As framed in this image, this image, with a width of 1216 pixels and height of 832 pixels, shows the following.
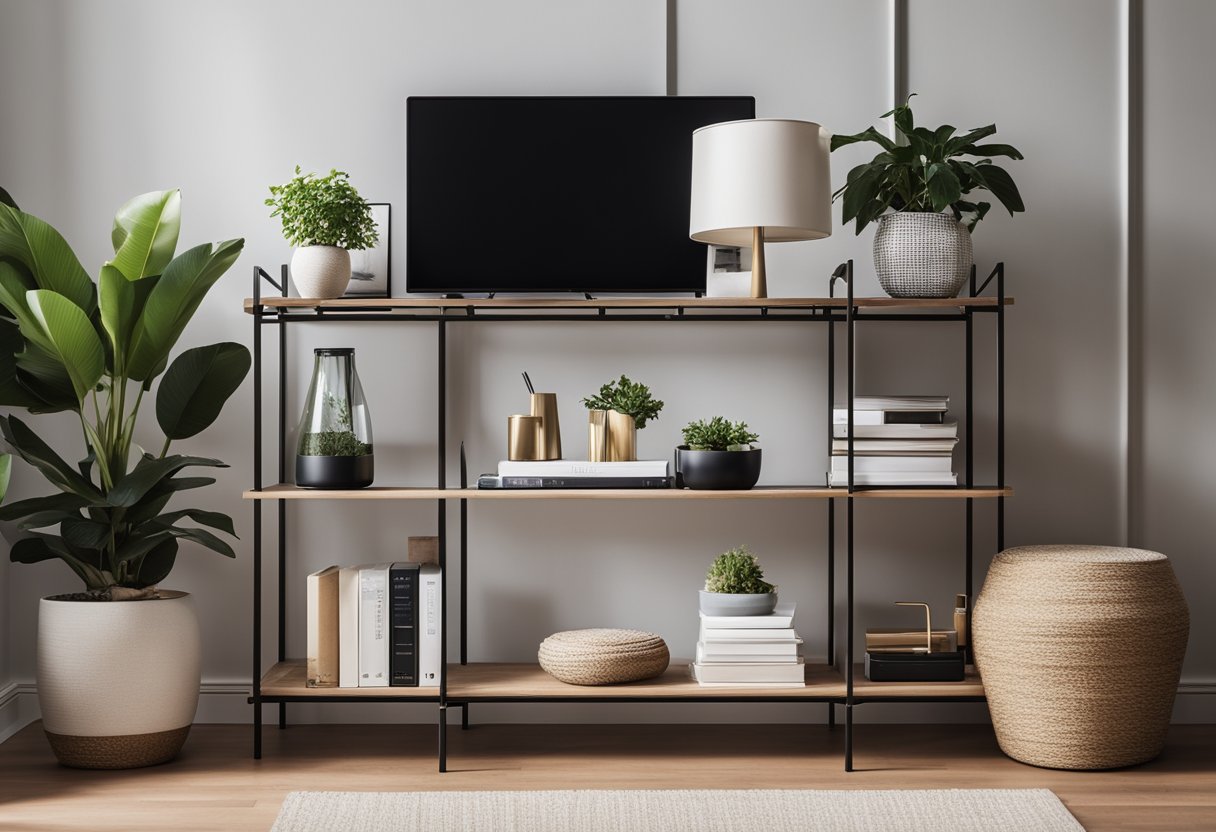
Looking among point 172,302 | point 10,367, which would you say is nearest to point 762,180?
point 172,302

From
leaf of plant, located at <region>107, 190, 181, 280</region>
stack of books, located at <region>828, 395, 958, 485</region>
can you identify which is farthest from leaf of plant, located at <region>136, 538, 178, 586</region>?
stack of books, located at <region>828, 395, 958, 485</region>

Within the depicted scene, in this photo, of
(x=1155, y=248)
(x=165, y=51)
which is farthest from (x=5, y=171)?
(x=1155, y=248)

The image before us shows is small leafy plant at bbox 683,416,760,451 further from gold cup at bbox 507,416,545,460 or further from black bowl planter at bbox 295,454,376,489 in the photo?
black bowl planter at bbox 295,454,376,489

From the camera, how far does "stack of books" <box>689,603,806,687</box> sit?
2574 mm

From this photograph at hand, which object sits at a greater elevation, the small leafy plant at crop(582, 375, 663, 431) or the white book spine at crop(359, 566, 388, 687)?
the small leafy plant at crop(582, 375, 663, 431)

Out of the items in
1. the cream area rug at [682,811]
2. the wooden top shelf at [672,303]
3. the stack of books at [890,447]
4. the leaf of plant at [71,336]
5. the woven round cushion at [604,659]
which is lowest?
the cream area rug at [682,811]

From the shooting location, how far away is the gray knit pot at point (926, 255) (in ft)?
8.64

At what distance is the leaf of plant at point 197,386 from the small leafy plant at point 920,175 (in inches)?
61.4

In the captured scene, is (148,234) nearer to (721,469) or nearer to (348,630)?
Result: (348,630)

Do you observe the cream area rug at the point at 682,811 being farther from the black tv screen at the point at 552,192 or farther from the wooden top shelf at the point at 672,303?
the black tv screen at the point at 552,192

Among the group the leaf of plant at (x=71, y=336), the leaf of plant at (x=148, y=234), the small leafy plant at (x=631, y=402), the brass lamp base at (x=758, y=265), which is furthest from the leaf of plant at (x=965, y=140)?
the leaf of plant at (x=71, y=336)

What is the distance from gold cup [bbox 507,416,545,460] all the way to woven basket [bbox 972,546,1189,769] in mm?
1143

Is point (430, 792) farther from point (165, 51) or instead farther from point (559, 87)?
point (165, 51)

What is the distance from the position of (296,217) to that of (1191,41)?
2.44 metres
